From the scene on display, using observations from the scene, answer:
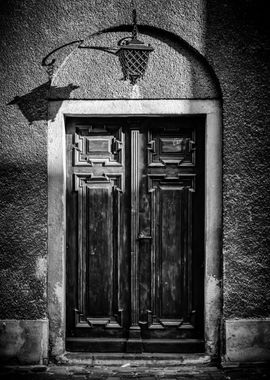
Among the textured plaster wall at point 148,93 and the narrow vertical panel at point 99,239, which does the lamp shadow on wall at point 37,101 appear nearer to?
the textured plaster wall at point 148,93

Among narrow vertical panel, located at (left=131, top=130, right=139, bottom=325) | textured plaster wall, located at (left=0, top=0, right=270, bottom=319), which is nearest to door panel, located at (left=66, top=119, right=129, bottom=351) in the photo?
narrow vertical panel, located at (left=131, top=130, right=139, bottom=325)

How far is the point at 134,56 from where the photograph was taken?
168 inches

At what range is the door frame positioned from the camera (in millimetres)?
4695

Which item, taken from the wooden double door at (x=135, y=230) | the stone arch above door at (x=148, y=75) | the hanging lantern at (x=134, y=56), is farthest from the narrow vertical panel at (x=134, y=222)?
the hanging lantern at (x=134, y=56)

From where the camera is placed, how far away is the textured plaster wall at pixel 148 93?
4609 millimetres

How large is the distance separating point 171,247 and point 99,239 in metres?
0.78

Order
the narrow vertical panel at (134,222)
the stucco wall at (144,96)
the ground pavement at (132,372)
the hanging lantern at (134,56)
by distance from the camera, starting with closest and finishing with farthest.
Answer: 1. the hanging lantern at (134,56)
2. the ground pavement at (132,372)
3. the stucco wall at (144,96)
4. the narrow vertical panel at (134,222)

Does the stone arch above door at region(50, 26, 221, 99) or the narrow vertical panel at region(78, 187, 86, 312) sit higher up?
the stone arch above door at region(50, 26, 221, 99)

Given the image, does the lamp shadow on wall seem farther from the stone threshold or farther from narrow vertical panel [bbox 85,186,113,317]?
the stone threshold

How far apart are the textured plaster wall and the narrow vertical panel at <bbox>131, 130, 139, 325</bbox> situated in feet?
1.86

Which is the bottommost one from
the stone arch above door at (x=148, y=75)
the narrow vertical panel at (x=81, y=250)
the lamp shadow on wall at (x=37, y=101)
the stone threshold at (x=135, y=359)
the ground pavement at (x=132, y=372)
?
the ground pavement at (x=132, y=372)

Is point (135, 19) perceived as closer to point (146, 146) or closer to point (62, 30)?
point (62, 30)

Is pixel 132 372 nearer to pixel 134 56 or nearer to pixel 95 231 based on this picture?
pixel 95 231

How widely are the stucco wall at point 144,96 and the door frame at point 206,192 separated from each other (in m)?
0.08
